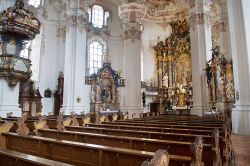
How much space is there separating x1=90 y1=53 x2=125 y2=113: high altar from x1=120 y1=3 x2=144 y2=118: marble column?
147 centimetres

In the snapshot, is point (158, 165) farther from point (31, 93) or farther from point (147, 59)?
point (147, 59)

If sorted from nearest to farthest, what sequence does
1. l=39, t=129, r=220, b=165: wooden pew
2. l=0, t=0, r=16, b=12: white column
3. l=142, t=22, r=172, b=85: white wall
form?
l=39, t=129, r=220, b=165: wooden pew → l=0, t=0, r=16, b=12: white column → l=142, t=22, r=172, b=85: white wall

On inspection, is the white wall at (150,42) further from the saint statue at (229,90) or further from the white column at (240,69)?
the white column at (240,69)

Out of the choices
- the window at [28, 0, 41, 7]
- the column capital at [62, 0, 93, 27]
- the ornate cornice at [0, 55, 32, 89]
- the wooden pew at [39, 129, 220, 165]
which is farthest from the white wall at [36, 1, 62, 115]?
the wooden pew at [39, 129, 220, 165]

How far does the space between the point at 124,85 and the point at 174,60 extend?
695cm

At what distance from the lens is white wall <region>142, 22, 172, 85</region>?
66.1 ft

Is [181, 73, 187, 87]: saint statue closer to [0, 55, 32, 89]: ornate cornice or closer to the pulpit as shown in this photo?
the pulpit

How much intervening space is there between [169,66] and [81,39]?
33.4 ft

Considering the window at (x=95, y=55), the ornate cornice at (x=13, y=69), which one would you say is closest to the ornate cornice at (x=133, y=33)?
the window at (x=95, y=55)

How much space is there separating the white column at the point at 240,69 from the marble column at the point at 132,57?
6.94 meters

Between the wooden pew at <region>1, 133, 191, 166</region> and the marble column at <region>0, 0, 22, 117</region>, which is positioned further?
the marble column at <region>0, 0, 22, 117</region>

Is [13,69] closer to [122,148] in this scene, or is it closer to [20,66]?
[20,66]

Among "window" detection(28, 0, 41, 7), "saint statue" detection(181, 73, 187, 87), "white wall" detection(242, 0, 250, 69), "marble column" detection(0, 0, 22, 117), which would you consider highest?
"window" detection(28, 0, 41, 7)

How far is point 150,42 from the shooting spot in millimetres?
20812
